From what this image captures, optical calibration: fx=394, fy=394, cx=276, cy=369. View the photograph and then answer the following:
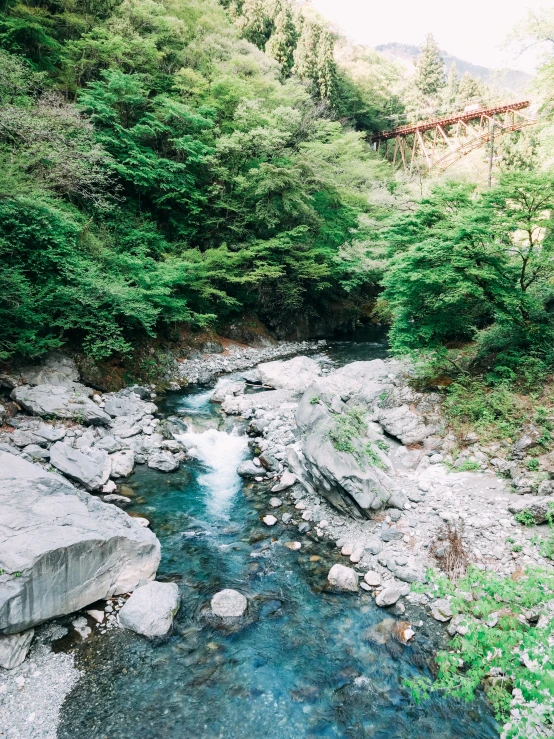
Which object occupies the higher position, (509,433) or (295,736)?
(509,433)

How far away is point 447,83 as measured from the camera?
41844 millimetres

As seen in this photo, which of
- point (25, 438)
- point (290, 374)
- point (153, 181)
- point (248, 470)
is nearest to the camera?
point (25, 438)

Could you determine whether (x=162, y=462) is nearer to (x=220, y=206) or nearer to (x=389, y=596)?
(x=389, y=596)

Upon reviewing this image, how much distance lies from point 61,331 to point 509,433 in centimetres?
1149

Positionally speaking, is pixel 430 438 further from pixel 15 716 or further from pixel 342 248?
pixel 342 248

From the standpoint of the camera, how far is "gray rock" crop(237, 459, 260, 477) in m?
8.77

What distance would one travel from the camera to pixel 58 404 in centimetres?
973

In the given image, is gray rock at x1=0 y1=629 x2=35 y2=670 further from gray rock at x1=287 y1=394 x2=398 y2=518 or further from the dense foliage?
the dense foliage

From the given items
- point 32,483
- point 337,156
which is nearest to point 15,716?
point 32,483

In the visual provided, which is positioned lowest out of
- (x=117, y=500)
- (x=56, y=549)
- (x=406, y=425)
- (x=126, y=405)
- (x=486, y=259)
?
(x=126, y=405)

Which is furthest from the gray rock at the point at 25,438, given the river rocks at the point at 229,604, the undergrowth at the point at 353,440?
the undergrowth at the point at 353,440

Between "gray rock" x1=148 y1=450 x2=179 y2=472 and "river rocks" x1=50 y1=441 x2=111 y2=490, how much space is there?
3.18 feet

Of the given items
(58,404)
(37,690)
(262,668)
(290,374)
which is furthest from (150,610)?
(290,374)

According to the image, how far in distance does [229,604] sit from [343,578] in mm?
1690
